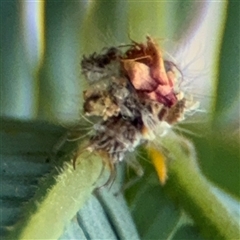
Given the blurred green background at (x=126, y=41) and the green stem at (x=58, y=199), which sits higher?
the blurred green background at (x=126, y=41)

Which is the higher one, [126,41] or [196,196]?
[126,41]

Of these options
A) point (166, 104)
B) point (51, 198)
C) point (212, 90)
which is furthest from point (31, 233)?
point (212, 90)

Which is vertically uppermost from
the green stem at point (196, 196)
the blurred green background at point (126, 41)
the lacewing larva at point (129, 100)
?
the blurred green background at point (126, 41)

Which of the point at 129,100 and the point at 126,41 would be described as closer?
the point at 129,100

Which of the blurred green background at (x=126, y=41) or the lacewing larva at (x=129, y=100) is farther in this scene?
the blurred green background at (x=126, y=41)

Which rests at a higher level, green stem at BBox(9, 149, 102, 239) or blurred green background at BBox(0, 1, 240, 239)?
blurred green background at BBox(0, 1, 240, 239)

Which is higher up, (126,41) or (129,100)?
(126,41)

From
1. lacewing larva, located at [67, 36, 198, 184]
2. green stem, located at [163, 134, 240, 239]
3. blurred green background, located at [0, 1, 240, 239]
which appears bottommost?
green stem, located at [163, 134, 240, 239]

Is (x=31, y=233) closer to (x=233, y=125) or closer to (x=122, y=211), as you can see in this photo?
(x=122, y=211)

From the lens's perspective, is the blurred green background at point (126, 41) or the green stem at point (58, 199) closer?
the green stem at point (58, 199)
